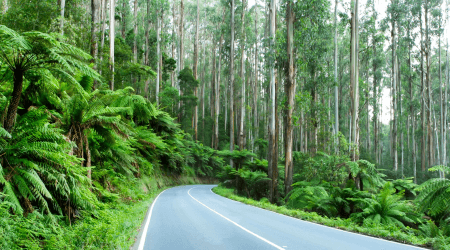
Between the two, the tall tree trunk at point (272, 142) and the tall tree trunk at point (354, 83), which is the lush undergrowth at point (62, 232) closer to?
the tall tree trunk at point (272, 142)

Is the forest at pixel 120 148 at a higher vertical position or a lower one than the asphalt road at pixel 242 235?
higher

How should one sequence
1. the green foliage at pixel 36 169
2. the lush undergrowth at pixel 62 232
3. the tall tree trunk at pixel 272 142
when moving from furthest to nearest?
the tall tree trunk at pixel 272 142
the green foliage at pixel 36 169
the lush undergrowth at pixel 62 232

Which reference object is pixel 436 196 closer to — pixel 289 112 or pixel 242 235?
pixel 242 235

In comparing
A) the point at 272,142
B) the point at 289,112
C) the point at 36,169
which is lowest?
the point at 36,169

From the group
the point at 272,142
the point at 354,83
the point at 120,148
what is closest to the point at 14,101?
the point at 120,148

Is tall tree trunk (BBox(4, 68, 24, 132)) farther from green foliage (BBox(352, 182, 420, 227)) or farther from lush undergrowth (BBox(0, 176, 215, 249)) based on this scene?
green foliage (BBox(352, 182, 420, 227))

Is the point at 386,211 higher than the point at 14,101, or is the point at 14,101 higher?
the point at 14,101

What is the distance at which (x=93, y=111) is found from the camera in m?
7.84

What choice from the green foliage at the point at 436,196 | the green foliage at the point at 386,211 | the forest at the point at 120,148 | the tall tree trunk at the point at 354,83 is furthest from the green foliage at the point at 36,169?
the tall tree trunk at the point at 354,83

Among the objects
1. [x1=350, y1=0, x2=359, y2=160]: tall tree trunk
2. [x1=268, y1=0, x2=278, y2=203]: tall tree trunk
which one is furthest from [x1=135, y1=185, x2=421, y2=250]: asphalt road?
[x1=268, y1=0, x2=278, y2=203]: tall tree trunk

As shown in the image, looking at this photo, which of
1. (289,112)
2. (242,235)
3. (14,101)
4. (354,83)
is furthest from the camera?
(289,112)

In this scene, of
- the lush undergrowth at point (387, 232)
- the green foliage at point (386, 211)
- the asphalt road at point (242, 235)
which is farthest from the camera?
the green foliage at point (386, 211)

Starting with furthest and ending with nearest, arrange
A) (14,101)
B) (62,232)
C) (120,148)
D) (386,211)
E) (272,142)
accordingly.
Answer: (272,142) → (120,148) → (386,211) → (62,232) → (14,101)

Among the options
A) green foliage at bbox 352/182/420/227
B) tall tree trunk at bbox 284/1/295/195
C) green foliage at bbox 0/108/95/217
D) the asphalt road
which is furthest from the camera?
tall tree trunk at bbox 284/1/295/195
